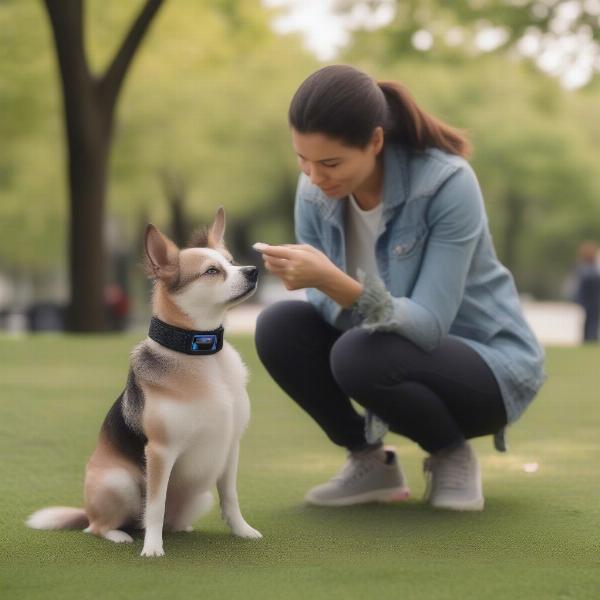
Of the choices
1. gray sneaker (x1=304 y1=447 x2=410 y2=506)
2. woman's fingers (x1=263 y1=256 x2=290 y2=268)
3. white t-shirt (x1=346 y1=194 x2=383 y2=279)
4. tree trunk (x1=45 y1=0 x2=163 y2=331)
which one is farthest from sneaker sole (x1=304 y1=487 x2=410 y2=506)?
tree trunk (x1=45 y1=0 x2=163 y2=331)

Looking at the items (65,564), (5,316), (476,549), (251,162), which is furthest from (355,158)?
(5,316)

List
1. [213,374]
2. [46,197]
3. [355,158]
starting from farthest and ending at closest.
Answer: [46,197], [355,158], [213,374]

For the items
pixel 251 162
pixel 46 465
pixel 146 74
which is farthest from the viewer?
pixel 251 162

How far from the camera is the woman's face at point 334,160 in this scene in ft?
11.7

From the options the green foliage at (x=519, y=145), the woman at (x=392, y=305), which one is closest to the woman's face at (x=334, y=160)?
the woman at (x=392, y=305)

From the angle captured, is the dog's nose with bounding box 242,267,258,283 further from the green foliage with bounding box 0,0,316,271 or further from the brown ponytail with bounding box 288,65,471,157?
the green foliage with bounding box 0,0,316,271

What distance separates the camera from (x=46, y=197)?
25000 mm

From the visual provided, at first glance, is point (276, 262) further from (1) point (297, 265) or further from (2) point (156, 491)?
(2) point (156, 491)

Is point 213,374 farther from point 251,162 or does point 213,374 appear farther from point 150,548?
point 251,162

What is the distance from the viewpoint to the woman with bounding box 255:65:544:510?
3.62 meters

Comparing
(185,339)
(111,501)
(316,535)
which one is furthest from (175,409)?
(316,535)

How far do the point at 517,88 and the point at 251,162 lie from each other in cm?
846

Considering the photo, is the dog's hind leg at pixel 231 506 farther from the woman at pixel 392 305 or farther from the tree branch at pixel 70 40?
the tree branch at pixel 70 40

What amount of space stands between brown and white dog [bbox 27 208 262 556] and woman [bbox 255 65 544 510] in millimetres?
252
